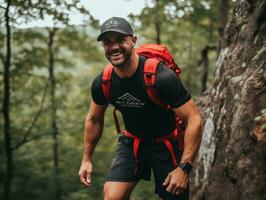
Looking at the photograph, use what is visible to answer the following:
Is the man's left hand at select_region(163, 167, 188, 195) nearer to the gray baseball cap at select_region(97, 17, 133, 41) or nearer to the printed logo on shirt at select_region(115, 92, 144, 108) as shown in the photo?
the printed logo on shirt at select_region(115, 92, 144, 108)

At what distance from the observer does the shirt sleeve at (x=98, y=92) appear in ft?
16.1

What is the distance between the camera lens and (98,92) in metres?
4.99

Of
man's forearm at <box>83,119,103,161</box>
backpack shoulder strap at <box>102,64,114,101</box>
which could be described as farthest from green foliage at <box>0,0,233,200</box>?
backpack shoulder strap at <box>102,64,114,101</box>

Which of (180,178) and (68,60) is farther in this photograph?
(68,60)

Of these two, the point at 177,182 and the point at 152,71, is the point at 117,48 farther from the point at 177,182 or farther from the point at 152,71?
the point at 177,182

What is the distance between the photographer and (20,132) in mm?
16734

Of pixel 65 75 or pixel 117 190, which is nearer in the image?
pixel 117 190

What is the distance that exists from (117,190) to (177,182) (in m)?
0.87

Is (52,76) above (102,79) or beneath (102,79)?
above

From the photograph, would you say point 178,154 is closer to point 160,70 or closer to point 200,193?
point 160,70

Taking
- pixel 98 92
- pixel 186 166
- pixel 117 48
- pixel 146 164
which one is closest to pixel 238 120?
pixel 146 164

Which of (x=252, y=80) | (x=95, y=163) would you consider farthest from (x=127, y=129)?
(x=95, y=163)

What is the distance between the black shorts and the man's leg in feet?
0.19

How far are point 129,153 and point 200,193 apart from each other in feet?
7.47
